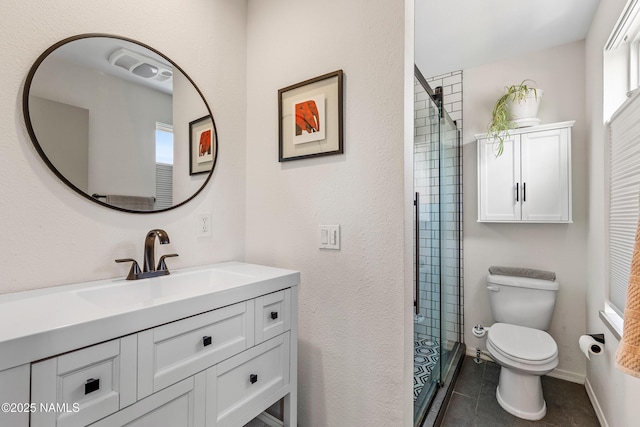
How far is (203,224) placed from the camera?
147cm

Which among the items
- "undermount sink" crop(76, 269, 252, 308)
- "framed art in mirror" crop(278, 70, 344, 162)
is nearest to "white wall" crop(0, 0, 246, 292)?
"undermount sink" crop(76, 269, 252, 308)

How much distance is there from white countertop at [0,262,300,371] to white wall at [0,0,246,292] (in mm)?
116

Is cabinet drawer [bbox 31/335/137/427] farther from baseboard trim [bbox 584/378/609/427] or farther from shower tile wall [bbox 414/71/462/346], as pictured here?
baseboard trim [bbox 584/378/609/427]

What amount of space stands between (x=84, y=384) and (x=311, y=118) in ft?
4.13

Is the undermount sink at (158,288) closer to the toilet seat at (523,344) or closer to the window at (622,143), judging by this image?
the toilet seat at (523,344)

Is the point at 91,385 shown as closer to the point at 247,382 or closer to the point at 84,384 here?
the point at 84,384

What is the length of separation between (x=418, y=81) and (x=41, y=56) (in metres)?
1.68

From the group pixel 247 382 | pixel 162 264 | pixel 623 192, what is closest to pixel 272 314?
pixel 247 382

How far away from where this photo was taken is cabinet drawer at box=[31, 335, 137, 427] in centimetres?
62

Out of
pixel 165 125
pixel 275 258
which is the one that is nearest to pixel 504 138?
pixel 275 258

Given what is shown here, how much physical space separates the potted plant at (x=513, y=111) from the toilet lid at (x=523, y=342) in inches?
53.7

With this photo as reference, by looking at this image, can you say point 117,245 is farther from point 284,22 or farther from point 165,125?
point 284,22

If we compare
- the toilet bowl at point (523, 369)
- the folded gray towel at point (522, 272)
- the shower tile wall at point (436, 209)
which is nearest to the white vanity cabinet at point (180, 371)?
the shower tile wall at point (436, 209)

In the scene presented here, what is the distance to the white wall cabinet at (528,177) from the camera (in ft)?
7.02
